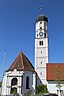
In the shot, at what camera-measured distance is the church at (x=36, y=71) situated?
47.2 m

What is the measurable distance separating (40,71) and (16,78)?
24.1ft

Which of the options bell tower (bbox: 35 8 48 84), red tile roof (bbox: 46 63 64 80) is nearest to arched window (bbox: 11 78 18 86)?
bell tower (bbox: 35 8 48 84)

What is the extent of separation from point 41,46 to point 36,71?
742 centimetres

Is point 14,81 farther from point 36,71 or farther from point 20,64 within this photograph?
point 36,71

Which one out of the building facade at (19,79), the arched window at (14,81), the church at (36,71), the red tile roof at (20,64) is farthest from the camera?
the red tile roof at (20,64)

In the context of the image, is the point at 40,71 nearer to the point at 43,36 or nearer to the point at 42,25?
the point at 43,36

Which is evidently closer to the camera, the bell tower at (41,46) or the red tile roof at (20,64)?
the red tile roof at (20,64)

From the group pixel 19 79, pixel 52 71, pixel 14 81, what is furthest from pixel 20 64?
pixel 52 71

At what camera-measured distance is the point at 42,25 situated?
5591cm

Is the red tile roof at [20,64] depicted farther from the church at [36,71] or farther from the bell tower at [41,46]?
the bell tower at [41,46]

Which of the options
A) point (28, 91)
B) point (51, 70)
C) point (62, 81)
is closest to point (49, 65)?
point (51, 70)

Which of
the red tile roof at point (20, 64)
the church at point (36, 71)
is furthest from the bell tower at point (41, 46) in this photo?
the red tile roof at point (20, 64)

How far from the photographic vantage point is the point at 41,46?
53938mm

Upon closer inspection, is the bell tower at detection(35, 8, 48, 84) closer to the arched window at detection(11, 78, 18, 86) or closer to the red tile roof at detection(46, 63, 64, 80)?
the red tile roof at detection(46, 63, 64, 80)
